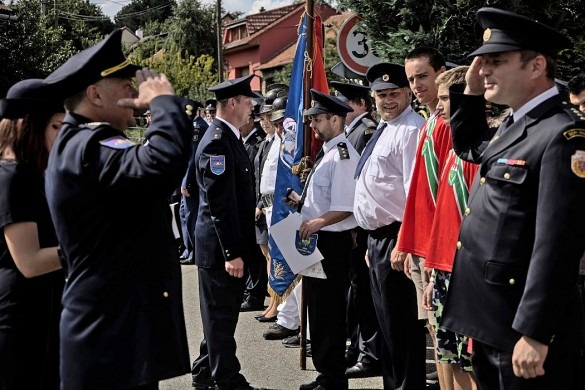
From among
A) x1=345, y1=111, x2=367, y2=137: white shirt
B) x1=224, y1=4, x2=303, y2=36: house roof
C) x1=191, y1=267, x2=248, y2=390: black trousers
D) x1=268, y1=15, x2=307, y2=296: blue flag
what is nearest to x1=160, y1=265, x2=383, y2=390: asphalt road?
x1=191, y1=267, x2=248, y2=390: black trousers

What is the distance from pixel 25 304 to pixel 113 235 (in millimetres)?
971

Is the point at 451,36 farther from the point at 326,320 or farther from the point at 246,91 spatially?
the point at 326,320

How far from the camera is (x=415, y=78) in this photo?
481 centimetres

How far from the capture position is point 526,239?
277 centimetres

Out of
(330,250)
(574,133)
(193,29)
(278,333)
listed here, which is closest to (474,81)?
(574,133)

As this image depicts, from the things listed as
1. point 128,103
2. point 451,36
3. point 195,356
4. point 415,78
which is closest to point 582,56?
point 451,36

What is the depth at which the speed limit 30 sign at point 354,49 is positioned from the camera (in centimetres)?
815

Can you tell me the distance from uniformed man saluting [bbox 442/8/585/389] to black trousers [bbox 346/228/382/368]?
313cm

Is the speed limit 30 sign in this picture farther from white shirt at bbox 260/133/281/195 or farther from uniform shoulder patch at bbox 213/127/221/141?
uniform shoulder patch at bbox 213/127/221/141

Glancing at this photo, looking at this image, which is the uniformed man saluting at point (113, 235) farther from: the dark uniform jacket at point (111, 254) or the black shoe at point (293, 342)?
the black shoe at point (293, 342)

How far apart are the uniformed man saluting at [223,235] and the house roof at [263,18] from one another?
1814 inches

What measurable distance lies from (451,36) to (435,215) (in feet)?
14.0

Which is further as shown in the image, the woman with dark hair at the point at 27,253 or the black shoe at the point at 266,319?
the black shoe at the point at 266,319

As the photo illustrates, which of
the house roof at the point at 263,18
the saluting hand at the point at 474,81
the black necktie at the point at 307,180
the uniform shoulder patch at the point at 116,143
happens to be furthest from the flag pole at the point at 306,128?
the house roof at the point at 263,18
